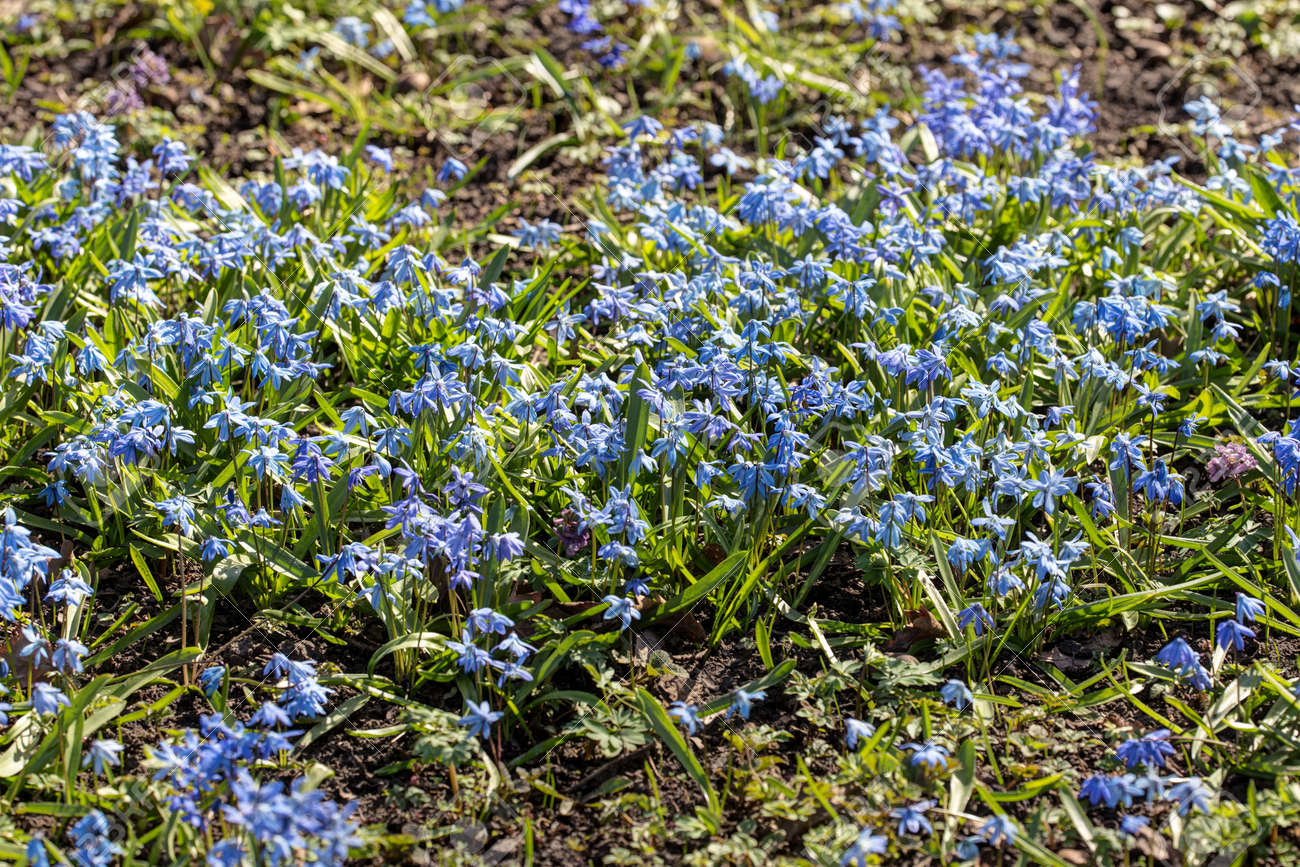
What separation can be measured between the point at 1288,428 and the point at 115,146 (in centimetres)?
382

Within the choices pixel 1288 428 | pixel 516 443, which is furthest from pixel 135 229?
pixel 1288 428

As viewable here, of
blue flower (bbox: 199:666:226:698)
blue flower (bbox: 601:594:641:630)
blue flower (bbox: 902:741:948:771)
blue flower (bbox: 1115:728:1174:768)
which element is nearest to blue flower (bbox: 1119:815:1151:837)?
blue flower (bbox: 1115:728:1174:768)

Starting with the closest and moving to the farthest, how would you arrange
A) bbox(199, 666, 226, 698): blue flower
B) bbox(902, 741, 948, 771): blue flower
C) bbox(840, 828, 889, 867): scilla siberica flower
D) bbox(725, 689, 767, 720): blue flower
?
bbox(840, 828, 889, 867): scilla siberica flower
bbox(902, 741, 948, 771): blue flower
bbox(725, 689, 767, 720): blue flower
bbox(199, 666, 226, 698): blue flower

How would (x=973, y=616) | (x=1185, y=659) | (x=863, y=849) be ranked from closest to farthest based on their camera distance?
1. (x=863, y=849)
2. (x=1185, y=659)
3. (x=973, y=616)

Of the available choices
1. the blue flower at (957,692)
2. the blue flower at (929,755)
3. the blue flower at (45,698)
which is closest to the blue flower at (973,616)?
the blue flower at (957,692)

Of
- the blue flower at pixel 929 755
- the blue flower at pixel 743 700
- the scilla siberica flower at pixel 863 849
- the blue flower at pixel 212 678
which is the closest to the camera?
the scilla siberica flower at pixel 863 849

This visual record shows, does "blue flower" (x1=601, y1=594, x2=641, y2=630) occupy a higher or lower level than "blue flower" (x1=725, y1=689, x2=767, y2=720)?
higher

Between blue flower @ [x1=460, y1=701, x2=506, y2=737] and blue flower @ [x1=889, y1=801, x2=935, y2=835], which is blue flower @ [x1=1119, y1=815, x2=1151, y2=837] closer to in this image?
blue flower @ [x1=889, y1=801, x2=935, y2=835]

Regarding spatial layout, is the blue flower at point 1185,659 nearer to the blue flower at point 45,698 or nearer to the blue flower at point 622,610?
the blue flower at point 622,610

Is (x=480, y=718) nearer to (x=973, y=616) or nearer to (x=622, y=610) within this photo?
(x=622, y=610)

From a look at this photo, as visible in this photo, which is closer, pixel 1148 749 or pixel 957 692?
pixel 1148 749

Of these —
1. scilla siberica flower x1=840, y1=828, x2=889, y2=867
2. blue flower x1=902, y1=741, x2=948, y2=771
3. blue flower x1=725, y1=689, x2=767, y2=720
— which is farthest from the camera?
blue flower x1=725, y1=689, x2=767, y2=720

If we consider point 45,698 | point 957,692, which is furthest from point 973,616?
point 45,698

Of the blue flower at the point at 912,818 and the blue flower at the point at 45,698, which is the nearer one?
the blue flower at the point at 912,818
